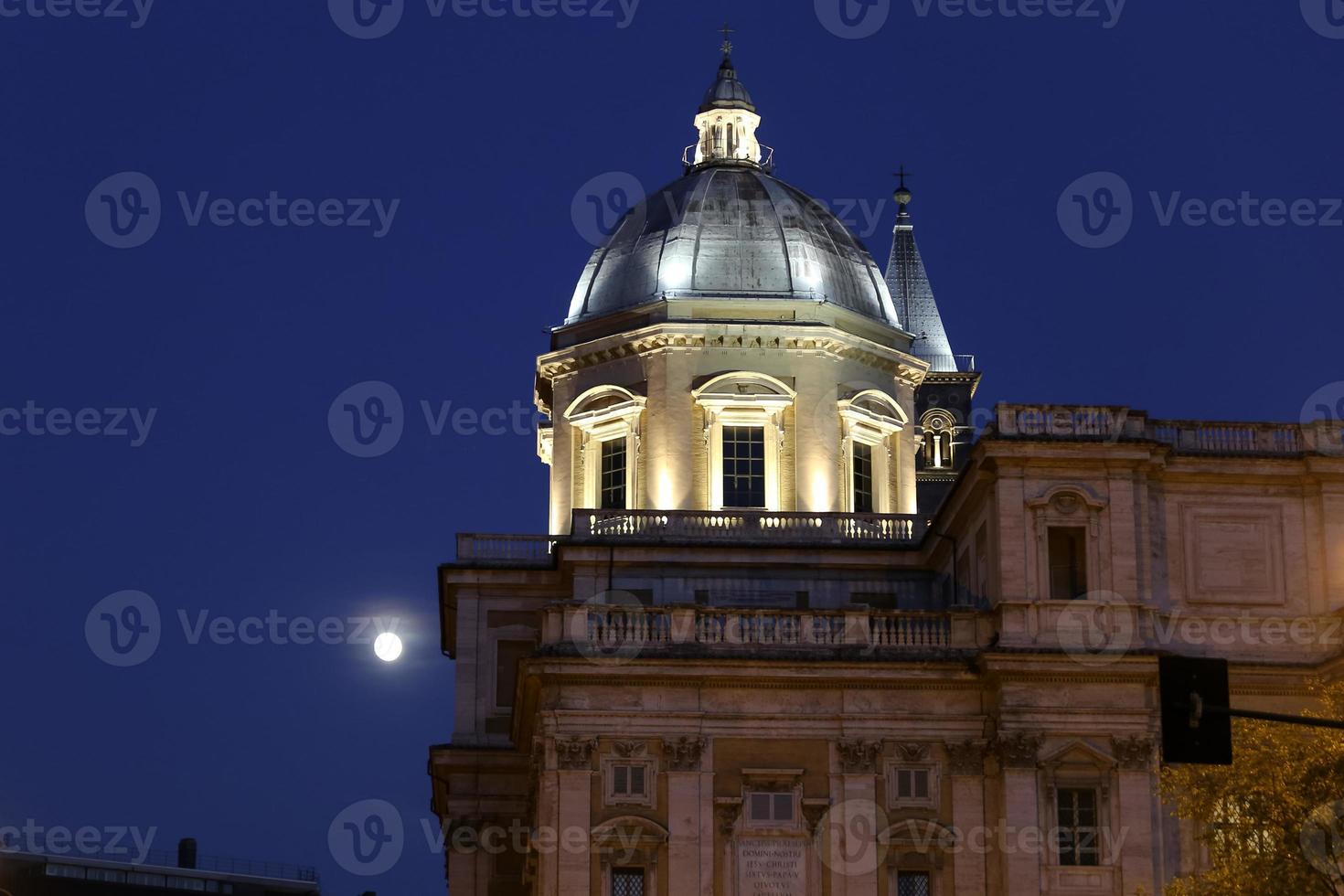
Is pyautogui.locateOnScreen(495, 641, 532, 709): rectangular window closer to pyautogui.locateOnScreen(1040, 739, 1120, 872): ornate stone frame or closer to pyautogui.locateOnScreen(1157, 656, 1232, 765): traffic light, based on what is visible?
pyautogui.locateOnScreen(1040, 739, 1120, 872): ornate stone frame

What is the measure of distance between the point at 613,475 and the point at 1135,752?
844 inches

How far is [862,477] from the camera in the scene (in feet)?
258

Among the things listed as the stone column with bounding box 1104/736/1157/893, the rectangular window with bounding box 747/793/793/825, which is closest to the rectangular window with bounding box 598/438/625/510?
the rectangular window with bounding box 747/793/793/825

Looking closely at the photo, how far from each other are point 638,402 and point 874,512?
779 centimetres

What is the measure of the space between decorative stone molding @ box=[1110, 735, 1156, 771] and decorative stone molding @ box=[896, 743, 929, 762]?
183 inches

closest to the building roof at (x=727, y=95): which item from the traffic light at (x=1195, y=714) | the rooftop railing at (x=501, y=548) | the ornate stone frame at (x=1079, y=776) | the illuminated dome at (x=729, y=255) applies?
the illuminated dome at (x=729, y=255)

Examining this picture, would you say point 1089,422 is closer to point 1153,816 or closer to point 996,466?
point 996,466

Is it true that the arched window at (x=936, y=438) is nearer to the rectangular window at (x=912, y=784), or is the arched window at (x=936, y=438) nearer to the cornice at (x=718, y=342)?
the cornice at (x=718, y=342)

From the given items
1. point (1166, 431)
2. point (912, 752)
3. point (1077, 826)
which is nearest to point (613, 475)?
point (912, 752)

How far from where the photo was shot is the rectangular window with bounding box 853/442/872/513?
256 ft

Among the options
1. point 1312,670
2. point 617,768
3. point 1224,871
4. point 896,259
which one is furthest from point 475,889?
point 896,259

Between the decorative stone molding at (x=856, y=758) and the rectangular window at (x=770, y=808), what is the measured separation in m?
1.57

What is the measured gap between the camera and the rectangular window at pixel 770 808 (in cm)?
6297

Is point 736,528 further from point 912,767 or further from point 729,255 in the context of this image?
point 912,767
